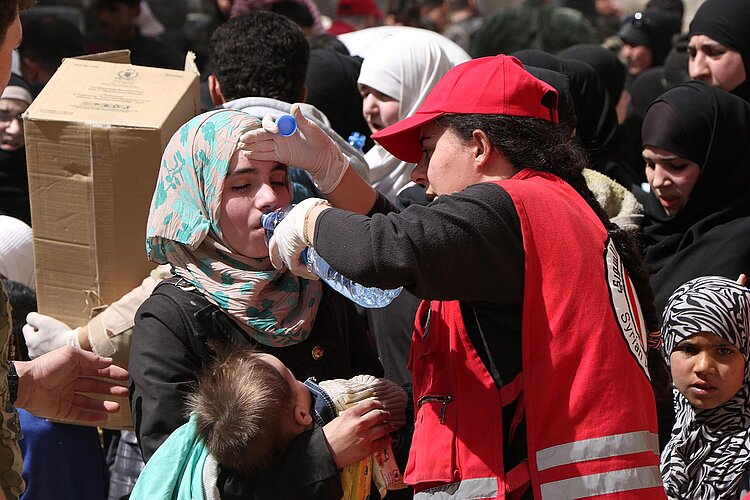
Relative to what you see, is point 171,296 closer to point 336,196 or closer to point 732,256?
point 336,196

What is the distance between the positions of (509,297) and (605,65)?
3.73m

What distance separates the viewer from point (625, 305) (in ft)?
7.05

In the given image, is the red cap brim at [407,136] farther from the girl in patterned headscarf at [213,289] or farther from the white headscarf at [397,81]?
the white headscarf at [397,81]

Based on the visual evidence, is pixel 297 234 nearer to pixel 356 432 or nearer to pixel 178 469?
pixel 356 432

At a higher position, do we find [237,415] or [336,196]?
[336,196]

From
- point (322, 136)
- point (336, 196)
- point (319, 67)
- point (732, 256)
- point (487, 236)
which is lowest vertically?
point (319, 67)

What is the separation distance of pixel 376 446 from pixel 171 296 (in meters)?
0.66

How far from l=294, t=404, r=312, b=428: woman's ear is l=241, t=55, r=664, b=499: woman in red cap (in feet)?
0.96

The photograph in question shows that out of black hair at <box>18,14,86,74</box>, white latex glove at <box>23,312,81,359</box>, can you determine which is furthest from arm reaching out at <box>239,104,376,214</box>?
black hair at <box>18,14,86,74</box>

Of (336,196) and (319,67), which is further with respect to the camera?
(319,67)

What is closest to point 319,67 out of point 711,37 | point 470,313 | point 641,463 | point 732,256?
point 711,37

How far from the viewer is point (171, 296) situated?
2.63 meters

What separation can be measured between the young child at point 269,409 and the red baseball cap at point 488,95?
64 centimetres

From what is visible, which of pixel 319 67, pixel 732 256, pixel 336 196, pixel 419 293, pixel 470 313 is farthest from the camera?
pixel 319 67
